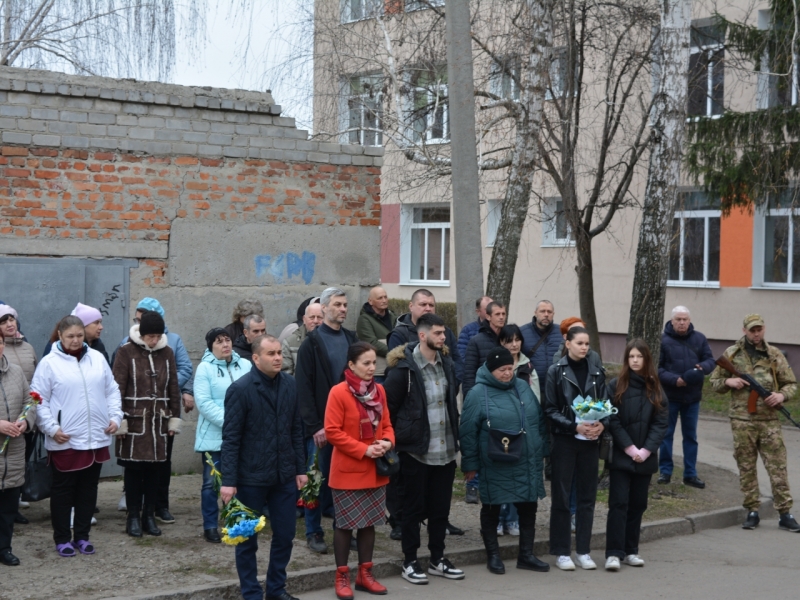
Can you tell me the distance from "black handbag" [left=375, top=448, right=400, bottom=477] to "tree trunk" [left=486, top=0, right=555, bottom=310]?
5194 mm

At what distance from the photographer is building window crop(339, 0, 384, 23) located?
15.3 meters

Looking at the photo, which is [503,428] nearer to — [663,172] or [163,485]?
[163,485]

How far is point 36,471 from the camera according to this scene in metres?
7.45

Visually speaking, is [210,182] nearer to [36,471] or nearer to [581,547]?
[36,471]

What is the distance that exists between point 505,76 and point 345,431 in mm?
10291

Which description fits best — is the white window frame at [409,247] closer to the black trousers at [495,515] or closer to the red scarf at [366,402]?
the black trousers at [495,515]

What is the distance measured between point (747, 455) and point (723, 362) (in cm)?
89

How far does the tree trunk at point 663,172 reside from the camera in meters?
11.3

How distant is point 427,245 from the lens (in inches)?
1024

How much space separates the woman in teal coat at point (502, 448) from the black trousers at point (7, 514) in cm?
324

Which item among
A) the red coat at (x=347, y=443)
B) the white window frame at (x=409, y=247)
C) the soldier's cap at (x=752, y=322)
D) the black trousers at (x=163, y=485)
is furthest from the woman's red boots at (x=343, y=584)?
the white window frame at (x=409, y=247)

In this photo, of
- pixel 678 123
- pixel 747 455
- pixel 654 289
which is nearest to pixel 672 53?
pixel 678 123

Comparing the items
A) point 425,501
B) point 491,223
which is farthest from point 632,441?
point 491,223

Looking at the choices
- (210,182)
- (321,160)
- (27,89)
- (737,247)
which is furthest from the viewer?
(737,247)
